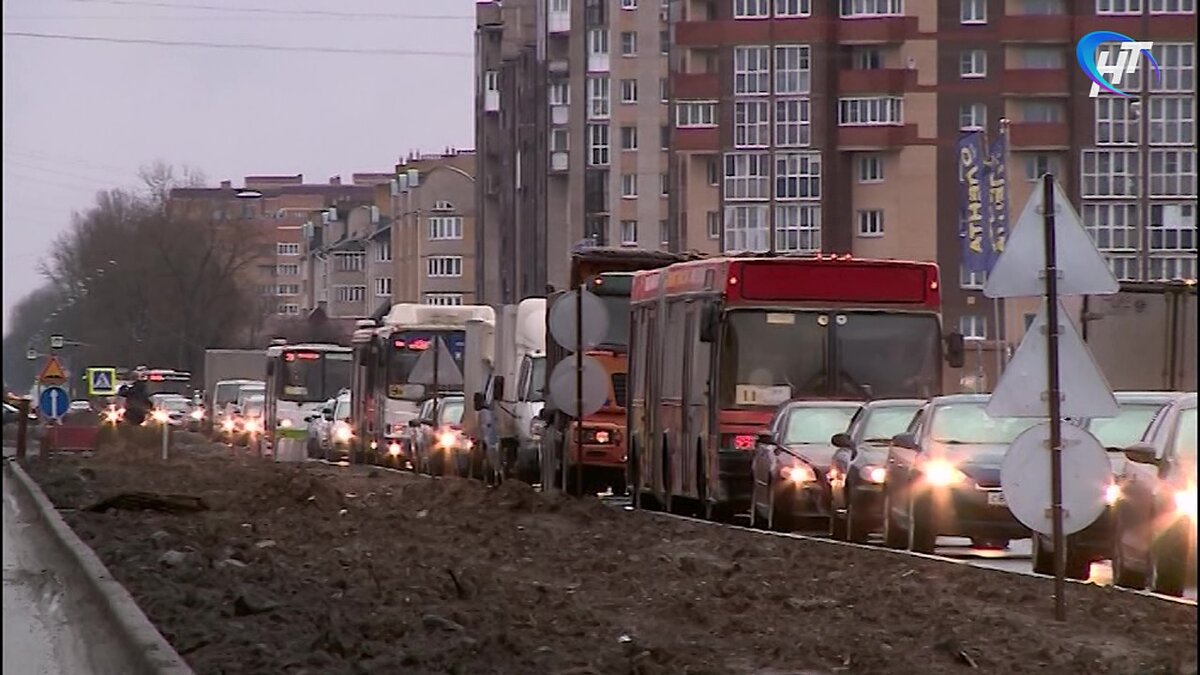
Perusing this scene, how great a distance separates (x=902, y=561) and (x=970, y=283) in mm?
89091

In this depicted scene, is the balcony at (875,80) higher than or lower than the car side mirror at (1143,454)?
higher

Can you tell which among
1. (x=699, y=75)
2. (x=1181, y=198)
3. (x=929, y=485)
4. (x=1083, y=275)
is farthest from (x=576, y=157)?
(x=1083, y=275)

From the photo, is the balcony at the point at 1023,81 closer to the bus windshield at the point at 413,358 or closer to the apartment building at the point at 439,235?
the bus windshield at the point at 413,358

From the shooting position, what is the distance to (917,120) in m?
107

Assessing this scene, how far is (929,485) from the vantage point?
22266 mm

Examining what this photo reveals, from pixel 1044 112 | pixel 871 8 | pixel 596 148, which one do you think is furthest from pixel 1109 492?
pixel 596 148

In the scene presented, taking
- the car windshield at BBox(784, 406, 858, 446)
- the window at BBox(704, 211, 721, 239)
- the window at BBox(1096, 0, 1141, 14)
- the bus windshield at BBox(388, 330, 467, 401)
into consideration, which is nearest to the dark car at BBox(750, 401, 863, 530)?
the car windshield at BBox(784, 406, 858, 446)

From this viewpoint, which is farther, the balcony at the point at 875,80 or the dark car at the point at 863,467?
the balcony at the point at 875,80

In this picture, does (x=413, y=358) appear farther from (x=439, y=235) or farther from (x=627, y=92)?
(x=439, y=235)

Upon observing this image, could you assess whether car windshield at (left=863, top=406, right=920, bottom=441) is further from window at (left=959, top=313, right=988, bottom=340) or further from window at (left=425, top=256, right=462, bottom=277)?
window at (left=425, top=256, right=462, bottom=277)

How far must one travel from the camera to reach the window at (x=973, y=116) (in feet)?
347

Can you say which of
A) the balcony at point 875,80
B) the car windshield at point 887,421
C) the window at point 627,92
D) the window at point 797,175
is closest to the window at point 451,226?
the window at point 627,92

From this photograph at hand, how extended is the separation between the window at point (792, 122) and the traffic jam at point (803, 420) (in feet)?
219

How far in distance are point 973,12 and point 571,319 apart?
80610 millimetres
